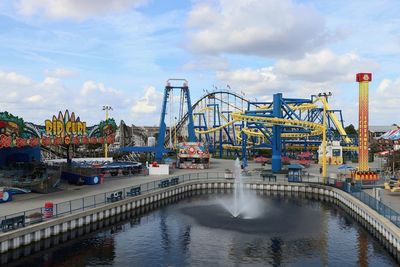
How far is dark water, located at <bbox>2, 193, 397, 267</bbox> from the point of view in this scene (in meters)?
25.8

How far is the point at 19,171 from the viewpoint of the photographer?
151ft

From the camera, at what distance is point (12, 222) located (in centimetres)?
2697

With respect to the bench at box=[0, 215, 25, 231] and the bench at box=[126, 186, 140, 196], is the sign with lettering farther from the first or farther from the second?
the bench at box=[0, 215, 25, 231]

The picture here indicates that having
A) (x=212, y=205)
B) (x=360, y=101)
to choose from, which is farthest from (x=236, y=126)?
(x=212, y=205)

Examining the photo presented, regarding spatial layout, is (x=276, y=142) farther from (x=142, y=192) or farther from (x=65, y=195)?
(x=65, y=195)

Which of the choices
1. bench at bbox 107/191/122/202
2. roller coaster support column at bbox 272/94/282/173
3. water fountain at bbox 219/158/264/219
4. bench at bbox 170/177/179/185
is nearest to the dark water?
water fountain at bbox 219/158/264/219

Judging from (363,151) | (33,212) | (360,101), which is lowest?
(33,212)

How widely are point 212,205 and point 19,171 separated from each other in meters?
21.5

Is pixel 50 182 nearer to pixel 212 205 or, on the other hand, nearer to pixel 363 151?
pixel 212 205

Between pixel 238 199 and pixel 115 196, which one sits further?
pixel 238 199

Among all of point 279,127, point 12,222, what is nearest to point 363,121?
point 279,127

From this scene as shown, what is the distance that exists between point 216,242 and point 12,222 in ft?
44.2

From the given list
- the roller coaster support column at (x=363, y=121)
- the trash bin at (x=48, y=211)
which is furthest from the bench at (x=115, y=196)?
the roller coaster support column at (x=363, y=121)

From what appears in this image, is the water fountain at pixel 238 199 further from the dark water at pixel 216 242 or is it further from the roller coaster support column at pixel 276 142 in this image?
the roller coaster support column at pixel 276 142
